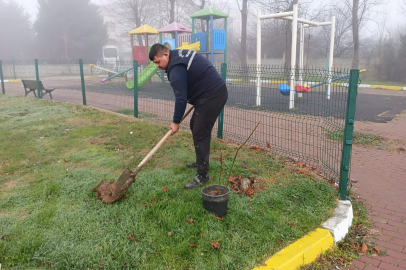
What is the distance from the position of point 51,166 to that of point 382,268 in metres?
4.46

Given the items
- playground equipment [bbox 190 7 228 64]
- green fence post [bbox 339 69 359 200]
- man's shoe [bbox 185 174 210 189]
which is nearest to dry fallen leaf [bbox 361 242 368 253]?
green fence post [bbox 339 69 359 200]

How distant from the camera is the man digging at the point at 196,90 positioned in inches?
147

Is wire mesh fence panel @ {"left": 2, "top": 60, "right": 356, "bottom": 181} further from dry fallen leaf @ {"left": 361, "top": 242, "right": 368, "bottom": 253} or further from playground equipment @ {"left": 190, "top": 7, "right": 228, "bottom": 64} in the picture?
playground equipment @ {"left": 190, "top": 7, "right": 228, "bottom": 64}

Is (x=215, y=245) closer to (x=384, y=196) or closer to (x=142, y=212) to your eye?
(x=142, y=212)

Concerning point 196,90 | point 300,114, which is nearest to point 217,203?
point 196,90

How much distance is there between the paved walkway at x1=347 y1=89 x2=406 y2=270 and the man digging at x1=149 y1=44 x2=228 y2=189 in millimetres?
2014

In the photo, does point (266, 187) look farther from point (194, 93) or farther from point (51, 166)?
point (51, 166)

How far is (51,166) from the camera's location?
16.1ft

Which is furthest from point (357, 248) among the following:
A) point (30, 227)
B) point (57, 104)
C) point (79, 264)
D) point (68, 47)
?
point (68, 47)

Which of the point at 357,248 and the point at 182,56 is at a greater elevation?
the point at 182,56

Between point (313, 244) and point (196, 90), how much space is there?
214cm

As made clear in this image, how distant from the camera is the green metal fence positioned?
4477mm

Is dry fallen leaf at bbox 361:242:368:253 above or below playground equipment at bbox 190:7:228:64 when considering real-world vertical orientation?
below

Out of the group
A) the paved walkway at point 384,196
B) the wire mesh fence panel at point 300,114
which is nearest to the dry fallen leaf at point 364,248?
the paved walkway at point 384,196
